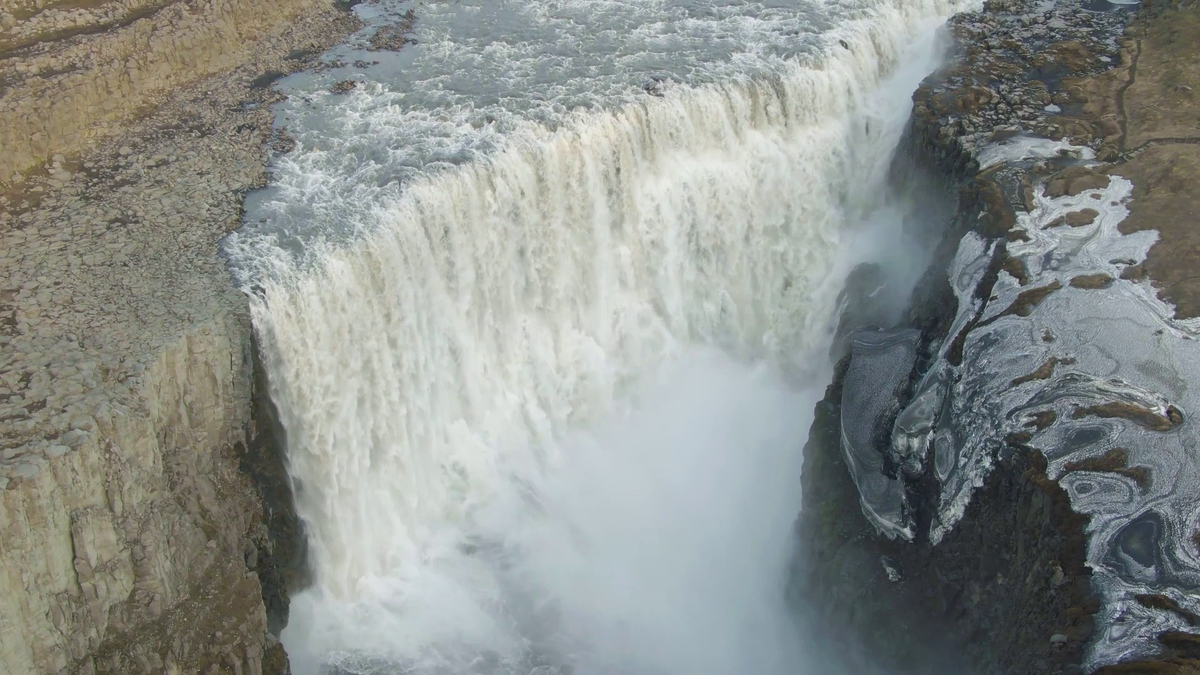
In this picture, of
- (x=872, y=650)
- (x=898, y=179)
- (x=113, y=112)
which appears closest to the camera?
(x=872, y=650)

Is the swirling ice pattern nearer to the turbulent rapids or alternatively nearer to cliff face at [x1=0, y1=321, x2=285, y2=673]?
the turbulent rapids

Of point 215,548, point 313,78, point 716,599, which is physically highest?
point 313,78

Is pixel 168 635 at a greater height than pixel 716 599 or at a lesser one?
greater

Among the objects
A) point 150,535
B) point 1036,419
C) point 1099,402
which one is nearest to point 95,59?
point 150,535

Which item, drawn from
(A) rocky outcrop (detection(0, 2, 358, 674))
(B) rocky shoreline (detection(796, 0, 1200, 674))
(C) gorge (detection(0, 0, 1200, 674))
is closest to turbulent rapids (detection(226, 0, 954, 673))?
(C) gorge (detection(0, 0, 1200, 674))

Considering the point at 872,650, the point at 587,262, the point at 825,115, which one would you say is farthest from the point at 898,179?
the point at 872,650

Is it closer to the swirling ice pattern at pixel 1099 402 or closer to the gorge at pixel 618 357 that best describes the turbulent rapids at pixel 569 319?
the gorge at pixel 618 357

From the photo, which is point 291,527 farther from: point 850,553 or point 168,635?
point 850,553

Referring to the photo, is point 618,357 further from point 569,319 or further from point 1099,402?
point 1099,402
